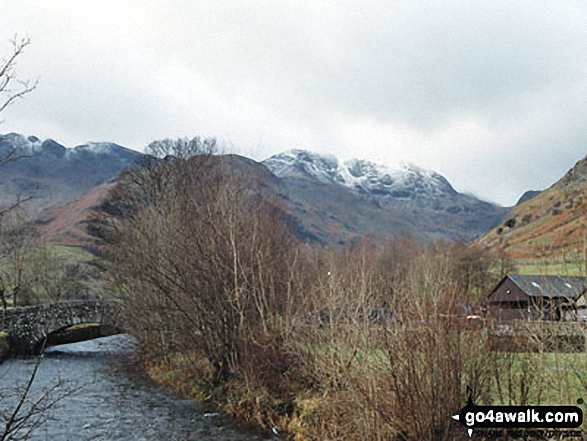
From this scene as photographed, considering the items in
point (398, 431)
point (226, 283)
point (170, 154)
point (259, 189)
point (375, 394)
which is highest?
point (170, 154)

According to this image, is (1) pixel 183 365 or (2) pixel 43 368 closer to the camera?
(1) pixel 183 365

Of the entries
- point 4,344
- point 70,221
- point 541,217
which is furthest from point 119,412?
point 541,217

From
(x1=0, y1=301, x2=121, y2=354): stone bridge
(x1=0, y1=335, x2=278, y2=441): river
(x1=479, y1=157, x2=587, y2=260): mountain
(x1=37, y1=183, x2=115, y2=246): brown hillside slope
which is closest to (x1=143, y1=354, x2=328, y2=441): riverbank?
(x1=0, y1=335, x2=278, y2=441): river

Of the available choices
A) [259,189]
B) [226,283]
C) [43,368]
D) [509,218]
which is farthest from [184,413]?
[509,218]

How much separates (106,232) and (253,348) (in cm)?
Answer: 2045

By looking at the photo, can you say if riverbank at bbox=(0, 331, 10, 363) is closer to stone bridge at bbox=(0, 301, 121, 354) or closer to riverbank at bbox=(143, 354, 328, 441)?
stone bridge at bbox=(0, 301, 121, 354)

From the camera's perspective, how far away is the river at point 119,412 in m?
12.9

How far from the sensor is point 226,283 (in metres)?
15.5

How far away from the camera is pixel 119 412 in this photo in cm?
1535

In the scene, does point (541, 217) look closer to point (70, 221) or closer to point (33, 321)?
point (70, 221)

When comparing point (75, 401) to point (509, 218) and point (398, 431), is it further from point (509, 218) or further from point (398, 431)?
point (509, 218)

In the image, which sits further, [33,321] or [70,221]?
[70,221]

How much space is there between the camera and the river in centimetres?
1288

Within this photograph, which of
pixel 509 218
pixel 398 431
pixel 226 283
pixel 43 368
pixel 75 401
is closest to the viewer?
pixel 398 431
